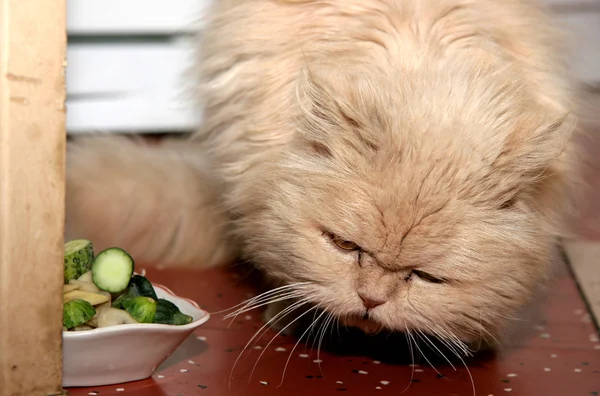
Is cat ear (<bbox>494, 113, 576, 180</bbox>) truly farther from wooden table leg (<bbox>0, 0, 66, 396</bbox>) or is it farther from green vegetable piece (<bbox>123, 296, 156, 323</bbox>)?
wooden table leg (<bbox>0, 0, 66, 396</bbox>)

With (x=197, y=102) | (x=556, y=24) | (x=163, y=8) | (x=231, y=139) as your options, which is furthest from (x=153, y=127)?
(x=556, y=24)

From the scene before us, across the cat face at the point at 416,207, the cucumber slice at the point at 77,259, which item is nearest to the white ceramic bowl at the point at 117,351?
the cucumber slice at the point at 77,259

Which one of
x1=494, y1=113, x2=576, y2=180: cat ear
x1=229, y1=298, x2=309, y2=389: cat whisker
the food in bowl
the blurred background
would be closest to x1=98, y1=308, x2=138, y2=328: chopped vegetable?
the food in bowl

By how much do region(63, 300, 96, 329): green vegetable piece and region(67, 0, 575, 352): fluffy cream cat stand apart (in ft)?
1.48

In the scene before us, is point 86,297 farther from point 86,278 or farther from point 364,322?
point 364,322

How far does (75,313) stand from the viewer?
186cm

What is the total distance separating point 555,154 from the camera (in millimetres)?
1962

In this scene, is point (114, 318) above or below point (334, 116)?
below

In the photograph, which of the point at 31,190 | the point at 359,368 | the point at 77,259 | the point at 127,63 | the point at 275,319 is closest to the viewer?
the point at 31,190

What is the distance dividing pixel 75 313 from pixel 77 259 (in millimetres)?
225

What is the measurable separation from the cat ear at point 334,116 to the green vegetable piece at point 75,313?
0.63 metres

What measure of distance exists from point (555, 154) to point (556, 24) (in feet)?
2.61

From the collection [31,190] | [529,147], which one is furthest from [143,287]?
[529,147]

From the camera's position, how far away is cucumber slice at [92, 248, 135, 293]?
199 cm
